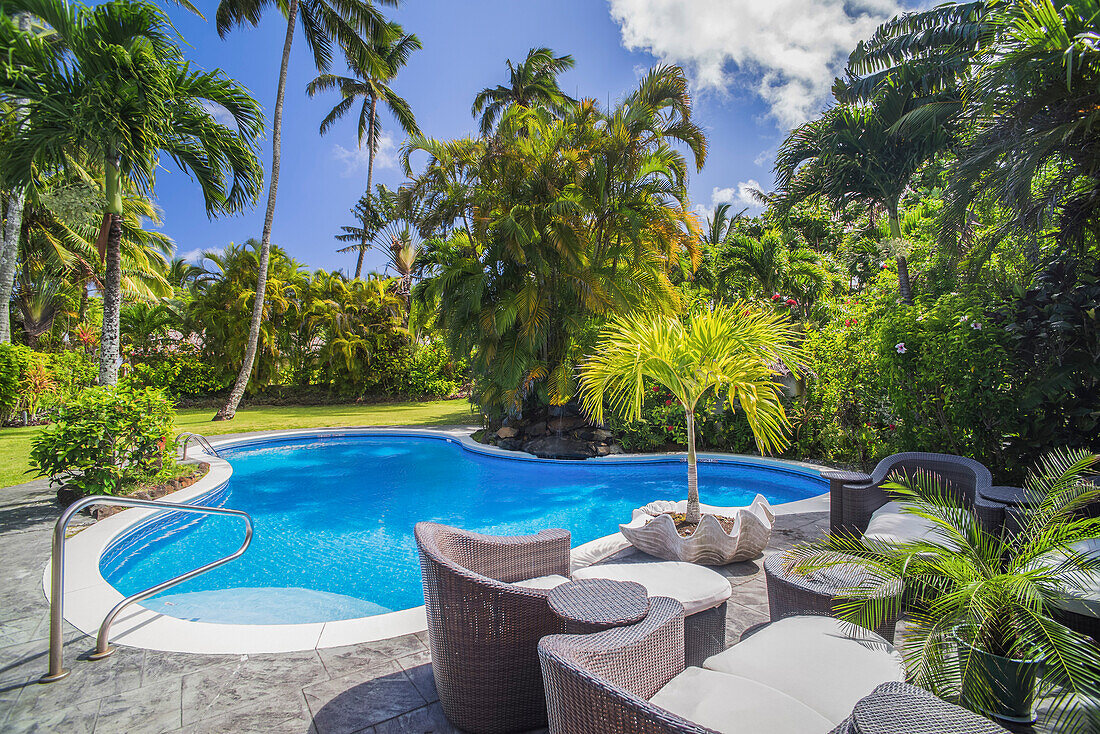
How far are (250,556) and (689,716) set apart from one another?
554 centimetres

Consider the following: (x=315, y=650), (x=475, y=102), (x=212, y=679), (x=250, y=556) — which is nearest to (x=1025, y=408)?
(x=315, y=650)

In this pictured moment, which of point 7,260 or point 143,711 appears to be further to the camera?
point 7,260

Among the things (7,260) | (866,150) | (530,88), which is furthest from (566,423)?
(866,150)

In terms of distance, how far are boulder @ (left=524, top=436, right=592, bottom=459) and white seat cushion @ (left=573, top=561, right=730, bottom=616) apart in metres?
6.77

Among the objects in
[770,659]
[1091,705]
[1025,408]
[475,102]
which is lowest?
[770,659]

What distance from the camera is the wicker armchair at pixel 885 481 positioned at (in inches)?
161

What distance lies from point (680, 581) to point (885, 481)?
2229 mm

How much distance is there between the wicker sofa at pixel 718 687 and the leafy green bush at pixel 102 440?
254 inches

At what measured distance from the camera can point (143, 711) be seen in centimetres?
232

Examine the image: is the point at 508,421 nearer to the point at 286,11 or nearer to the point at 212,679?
the point at 212,679

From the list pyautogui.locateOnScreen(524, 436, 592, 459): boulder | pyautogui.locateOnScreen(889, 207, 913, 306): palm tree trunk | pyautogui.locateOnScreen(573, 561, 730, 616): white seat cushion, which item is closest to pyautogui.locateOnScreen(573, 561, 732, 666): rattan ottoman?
pyautogui.locateOnScreen(573, 561, 730, 616): white seat cushion

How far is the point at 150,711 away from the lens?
232 centimetres

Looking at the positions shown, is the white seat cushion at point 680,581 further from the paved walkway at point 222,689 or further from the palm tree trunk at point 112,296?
the palm tree trunk at point 112,296

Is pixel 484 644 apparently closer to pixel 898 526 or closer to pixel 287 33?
pixel 898 526
